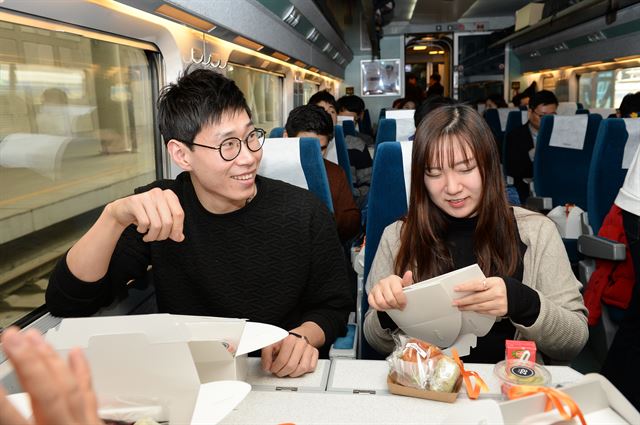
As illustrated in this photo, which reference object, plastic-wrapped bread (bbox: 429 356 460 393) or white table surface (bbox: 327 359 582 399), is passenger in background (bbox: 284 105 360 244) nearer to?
white table surface (bbox: 327 359 582 399)

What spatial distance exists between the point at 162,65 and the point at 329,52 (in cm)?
619

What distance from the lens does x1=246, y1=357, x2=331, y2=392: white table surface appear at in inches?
48.8

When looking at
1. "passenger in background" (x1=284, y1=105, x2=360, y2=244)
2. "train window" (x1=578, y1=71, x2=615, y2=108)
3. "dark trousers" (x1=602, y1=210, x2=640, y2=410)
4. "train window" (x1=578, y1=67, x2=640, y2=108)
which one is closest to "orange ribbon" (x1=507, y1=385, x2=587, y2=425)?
"dark trousers" (x1=602, y1=210, x2=640, y2=410)

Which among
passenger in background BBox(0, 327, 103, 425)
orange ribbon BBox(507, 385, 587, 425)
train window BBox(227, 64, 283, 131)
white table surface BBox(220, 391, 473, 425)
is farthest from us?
train window BBox(227, 64, 283, 131)

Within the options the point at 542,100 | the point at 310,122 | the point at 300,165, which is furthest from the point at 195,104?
the point at 542,100

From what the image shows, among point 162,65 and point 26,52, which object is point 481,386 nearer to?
point 26,52

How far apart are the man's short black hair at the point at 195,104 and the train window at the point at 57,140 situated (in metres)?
0.62

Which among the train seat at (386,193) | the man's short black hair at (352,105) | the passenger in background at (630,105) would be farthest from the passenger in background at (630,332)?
the man's short black hair at (352,105)

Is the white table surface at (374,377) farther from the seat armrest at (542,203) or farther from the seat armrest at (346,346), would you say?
the seat armrest at (542,203)

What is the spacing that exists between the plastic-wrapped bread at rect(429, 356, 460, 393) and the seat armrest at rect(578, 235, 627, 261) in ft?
4.79

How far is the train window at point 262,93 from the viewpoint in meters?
5.14

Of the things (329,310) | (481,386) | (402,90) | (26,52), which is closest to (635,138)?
(329,310)

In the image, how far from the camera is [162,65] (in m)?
2.94

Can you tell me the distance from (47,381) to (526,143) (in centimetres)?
575
